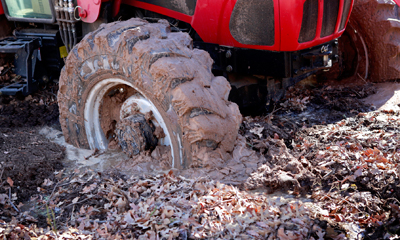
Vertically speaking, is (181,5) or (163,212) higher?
(181,5)

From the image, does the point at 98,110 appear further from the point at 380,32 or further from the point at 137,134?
the point at 380,32

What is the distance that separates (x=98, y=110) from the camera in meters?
3.50

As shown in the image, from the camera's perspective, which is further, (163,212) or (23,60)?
(23,60)

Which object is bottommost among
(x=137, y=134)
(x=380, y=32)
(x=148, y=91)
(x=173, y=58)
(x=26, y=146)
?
(x=26, y=146)

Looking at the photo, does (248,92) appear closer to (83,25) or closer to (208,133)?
(208,133)

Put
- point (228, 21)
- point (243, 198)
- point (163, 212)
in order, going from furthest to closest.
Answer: point (228, 21)
point (243, 198)
point (163, 212)

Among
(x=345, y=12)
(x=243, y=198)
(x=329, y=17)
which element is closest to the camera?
(x=243, y=198)

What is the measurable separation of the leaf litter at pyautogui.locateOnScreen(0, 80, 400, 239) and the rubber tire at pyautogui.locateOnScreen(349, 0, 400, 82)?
182 centimetres

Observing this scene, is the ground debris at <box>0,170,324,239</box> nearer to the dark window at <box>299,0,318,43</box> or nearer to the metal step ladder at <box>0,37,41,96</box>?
the dark window at <box>299,0,318,43</box>

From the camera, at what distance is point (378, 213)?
2270 mm

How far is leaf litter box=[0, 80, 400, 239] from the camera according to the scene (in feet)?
7.10

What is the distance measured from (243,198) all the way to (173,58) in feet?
3.64

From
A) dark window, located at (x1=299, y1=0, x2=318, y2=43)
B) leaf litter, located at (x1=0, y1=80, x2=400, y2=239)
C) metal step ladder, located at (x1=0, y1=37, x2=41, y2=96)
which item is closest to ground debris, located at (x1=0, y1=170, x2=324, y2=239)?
leaf litter, located at (x1=0, y1=80, x2=400, y2=239)

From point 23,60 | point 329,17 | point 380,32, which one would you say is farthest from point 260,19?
point 23,60
